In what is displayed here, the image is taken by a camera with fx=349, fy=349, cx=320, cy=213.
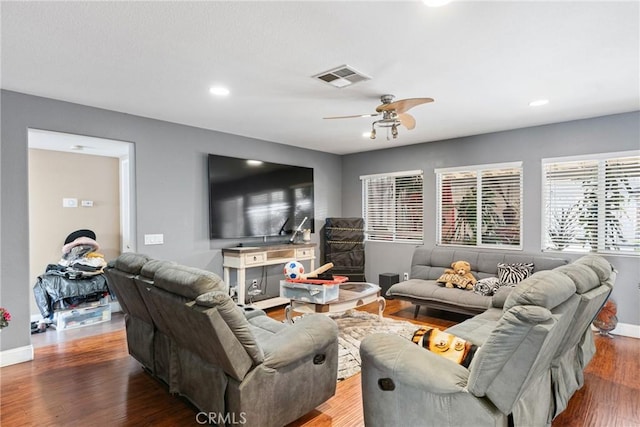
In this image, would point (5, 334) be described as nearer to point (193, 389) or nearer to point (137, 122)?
point (193, 389)

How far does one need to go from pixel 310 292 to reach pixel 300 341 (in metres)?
1.53

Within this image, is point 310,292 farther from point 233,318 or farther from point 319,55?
point 319,55

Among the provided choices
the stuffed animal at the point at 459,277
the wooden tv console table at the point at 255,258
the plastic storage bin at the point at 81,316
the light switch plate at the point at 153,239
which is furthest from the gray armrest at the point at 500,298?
the plastic storage bin at the point at 81,316

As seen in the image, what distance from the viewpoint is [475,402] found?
157cm

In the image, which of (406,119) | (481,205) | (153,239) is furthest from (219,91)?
(481,205)

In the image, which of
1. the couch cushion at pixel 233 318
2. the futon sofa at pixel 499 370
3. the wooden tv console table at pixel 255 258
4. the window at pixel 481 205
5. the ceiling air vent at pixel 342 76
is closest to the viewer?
the futon sofa at pixel 499 370

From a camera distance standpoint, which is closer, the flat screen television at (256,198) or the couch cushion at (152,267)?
the couch cushion at (152,267)

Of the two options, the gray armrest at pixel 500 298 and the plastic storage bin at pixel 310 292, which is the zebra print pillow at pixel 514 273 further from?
the plastic storage bin at pixel 310 292

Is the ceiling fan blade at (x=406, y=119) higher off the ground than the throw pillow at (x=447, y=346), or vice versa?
the ceiling fan blade at (x=406, y=119)

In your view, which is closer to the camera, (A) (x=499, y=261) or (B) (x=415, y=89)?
(B) (x=415, y=89)

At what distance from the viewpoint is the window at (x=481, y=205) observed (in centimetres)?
487

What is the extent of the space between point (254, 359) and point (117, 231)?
4311 millimetres

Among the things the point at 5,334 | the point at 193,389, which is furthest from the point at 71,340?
the point at 193,389

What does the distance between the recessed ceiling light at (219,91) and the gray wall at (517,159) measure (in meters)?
3.54
